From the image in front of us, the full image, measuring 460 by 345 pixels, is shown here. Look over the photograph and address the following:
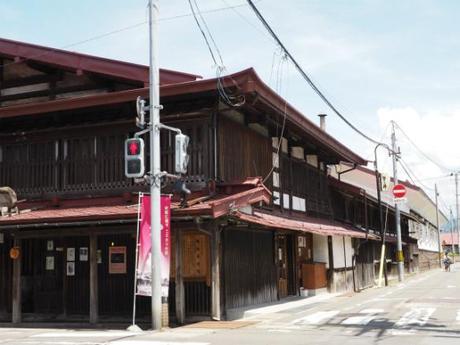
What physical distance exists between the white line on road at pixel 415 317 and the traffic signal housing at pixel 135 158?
21.7 ft

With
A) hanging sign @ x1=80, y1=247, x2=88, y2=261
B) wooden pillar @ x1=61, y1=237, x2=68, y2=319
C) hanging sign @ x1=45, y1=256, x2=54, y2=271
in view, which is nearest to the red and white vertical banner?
hanging sign @ x1=80, y1=247, x2=88, y2=261

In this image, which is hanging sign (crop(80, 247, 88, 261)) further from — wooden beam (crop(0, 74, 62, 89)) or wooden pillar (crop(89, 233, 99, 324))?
wooden beam (crop(0, 74, 62, 89))

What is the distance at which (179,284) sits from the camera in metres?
15.0

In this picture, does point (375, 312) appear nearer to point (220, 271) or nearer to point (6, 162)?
point (220, 271)

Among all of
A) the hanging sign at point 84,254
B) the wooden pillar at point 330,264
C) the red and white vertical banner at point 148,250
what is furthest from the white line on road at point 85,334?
the wooden pillar at point 330,264

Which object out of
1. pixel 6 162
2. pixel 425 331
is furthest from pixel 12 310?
pixel 425 331

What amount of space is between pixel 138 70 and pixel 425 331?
9.91 m

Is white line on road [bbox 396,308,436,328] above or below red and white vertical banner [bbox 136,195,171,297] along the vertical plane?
below

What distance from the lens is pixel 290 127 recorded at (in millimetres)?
20859

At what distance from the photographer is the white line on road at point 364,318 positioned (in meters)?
14.4

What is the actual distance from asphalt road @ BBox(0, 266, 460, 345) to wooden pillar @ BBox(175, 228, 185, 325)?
1352 mm

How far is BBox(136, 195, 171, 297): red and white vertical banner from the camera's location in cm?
1345

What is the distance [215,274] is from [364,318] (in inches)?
155

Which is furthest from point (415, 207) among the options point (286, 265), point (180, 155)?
point (180, 155)
